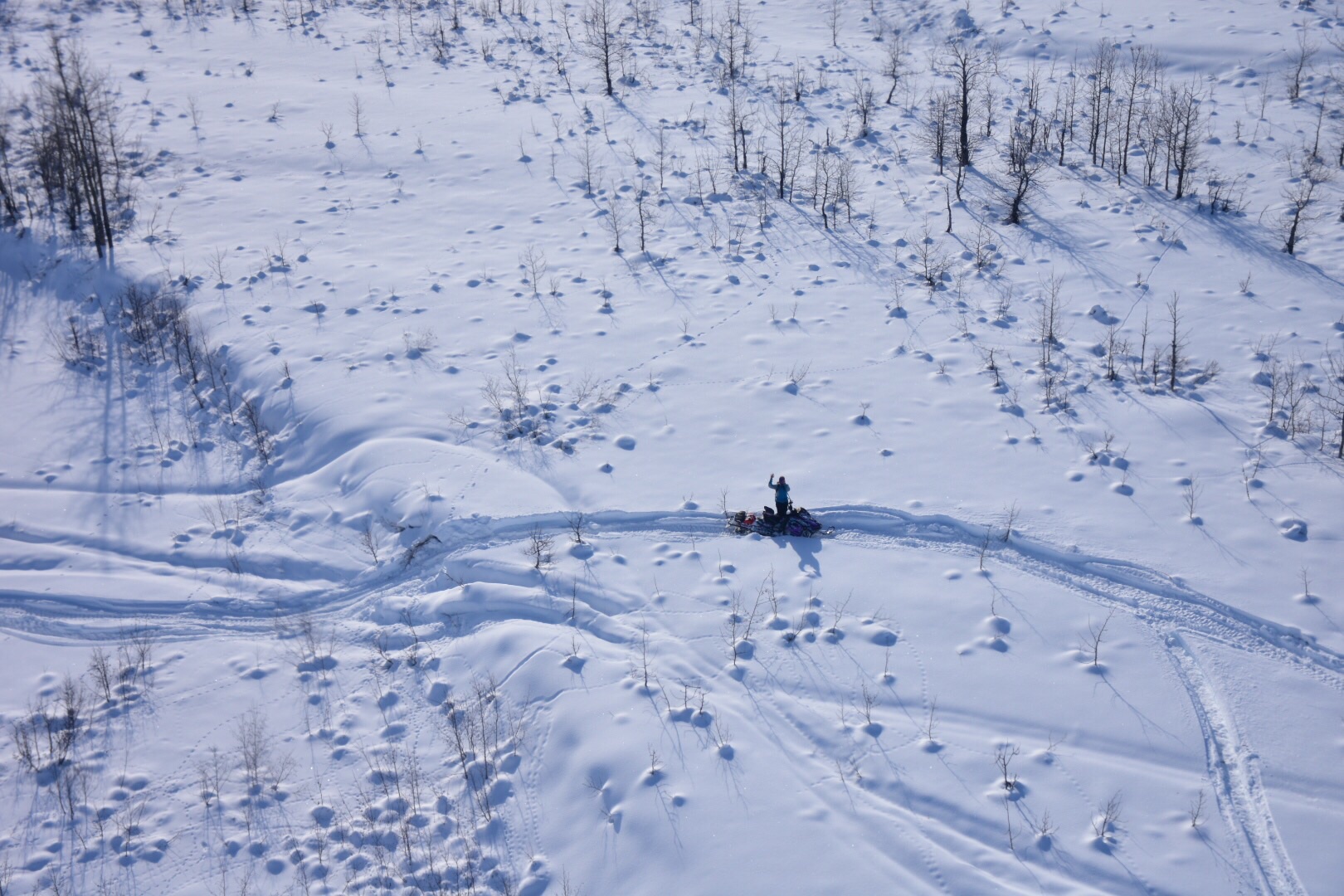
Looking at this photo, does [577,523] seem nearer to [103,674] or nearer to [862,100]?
[103,674]

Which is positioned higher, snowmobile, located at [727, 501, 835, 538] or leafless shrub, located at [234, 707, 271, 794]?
snowmobile, located at [727, 501, 835, 538]

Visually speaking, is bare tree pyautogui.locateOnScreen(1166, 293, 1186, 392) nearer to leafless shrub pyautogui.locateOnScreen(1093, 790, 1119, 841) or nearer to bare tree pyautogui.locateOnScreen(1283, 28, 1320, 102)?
leafless shrub pyautogui.locateOnScreen(1093, 790, 1119, 841)

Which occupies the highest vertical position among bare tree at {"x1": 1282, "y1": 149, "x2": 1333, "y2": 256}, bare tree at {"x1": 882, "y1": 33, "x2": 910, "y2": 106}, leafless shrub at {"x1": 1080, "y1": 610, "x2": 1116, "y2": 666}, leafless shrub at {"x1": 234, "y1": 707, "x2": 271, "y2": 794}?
bare tree at {"x1": 882, "y1": 33, "x2": 910, "y2": 106}

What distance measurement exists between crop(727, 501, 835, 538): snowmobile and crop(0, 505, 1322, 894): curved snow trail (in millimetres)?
219

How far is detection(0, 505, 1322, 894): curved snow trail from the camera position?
838 cm

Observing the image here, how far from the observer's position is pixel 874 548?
389 inches

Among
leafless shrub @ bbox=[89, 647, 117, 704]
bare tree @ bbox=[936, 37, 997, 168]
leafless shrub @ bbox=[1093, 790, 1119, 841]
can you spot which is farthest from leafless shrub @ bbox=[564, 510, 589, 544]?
bare tree @ bbox=[936, 37, 997, 168]

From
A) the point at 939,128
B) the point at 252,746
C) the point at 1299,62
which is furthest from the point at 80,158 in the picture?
the point at 1299,62

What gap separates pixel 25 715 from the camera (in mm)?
8508

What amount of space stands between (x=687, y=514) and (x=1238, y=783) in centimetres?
556

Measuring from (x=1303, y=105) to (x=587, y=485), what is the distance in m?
16.2

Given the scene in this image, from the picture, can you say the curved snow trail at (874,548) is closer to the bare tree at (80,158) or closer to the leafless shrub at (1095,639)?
the leafless shrub at (1095,639)

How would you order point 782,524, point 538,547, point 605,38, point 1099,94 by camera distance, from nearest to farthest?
1. point 538,547
2. point 782,524
3. point 1099,94
4. point 605,38

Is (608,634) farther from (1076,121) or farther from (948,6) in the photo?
(948,6)
